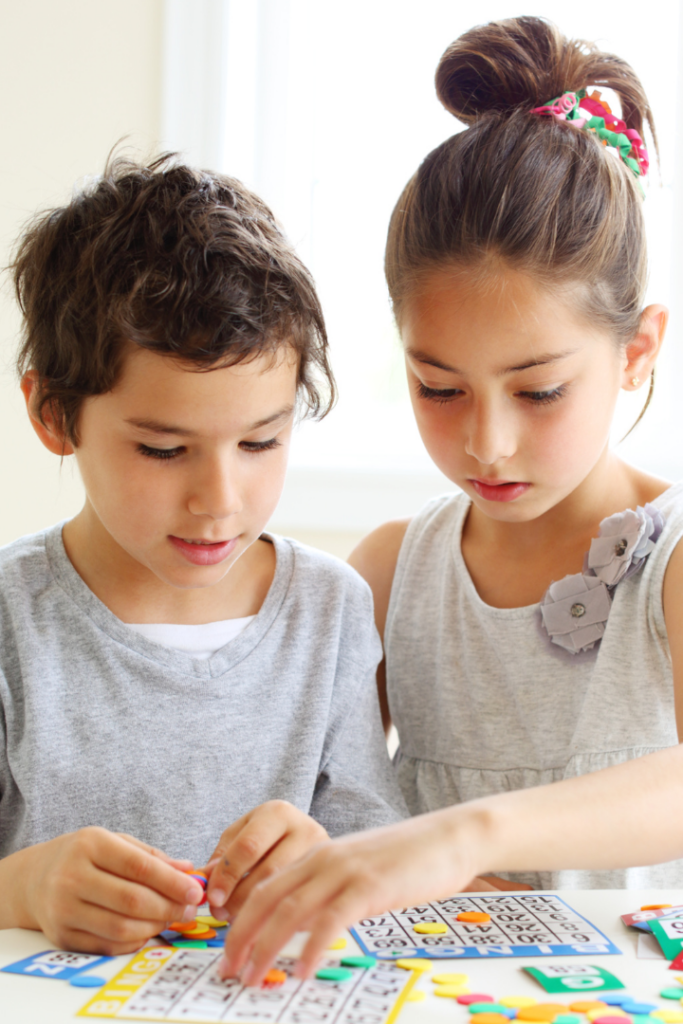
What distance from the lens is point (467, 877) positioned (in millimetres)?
547

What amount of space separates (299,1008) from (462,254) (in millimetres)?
652

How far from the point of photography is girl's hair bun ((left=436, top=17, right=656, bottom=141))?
0.97m

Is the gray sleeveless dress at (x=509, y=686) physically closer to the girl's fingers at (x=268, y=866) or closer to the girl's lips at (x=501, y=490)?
the girl's lips at (x=501, y=490)

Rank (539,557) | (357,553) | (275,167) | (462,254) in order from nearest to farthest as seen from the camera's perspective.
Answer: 1. (462,254)
2. (539,557)
3. (357,553)
4. (275,167)

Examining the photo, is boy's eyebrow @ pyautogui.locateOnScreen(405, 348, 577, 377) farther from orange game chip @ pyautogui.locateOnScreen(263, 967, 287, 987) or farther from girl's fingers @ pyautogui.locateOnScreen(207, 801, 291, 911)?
orange game chip @ pyautogui.locateOnScreen(263, 967, 287, 987)

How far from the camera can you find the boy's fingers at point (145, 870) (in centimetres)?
60

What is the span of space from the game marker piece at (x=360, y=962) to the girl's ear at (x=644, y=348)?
62 cm

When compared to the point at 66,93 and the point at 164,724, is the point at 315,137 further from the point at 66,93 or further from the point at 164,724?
the point at 164,724

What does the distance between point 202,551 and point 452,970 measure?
0.40m

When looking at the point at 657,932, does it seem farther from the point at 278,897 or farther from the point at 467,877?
the point at 278,897

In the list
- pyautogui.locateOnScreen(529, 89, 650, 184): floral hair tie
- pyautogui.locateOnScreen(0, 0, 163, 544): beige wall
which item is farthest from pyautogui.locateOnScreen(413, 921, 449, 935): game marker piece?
pyautogui.locateOnScreen(0, 0, 163, 544): beige wall

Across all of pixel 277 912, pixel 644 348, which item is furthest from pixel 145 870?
pixel 644 348

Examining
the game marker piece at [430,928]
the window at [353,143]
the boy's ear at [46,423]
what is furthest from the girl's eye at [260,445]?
the window at [353,143]

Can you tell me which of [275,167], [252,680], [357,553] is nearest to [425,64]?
[275,167]
